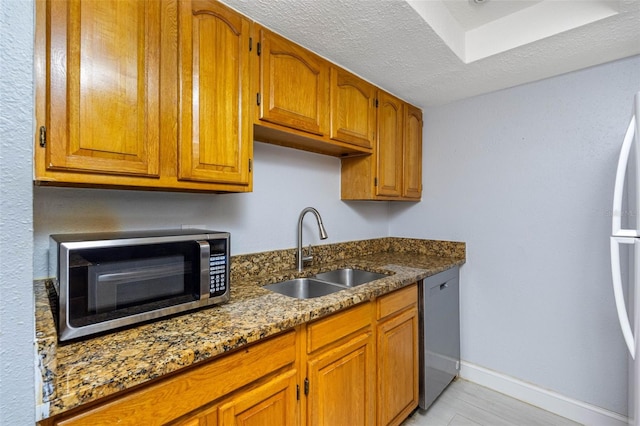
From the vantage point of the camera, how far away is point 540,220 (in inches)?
79.0

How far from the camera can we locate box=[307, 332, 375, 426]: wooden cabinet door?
1.23m

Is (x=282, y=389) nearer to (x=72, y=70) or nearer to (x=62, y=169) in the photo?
(x=62, y=169)

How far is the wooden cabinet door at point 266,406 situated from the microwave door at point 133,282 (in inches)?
16.3

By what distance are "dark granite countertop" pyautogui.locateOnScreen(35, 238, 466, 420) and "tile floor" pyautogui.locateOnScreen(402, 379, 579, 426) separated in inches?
37.4

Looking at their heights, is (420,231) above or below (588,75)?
below

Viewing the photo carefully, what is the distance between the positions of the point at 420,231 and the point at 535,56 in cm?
143

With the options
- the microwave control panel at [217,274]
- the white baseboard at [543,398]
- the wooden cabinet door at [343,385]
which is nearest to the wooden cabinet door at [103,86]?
the microwave control panel at [217,274]

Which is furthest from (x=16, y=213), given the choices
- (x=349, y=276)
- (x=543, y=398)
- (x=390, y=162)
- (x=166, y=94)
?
(x=543, y=398)

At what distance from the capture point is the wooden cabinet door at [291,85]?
140cm

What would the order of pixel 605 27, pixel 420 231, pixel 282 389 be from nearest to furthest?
1. pixel 282 389
2. pixel 605 27
3. pixel 420 231

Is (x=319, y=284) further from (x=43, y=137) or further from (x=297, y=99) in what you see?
(x=43, y=137)

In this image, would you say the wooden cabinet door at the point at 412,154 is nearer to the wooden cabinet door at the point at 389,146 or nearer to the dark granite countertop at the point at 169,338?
the wooden cabinet door at the point at 389,146

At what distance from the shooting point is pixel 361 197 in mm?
2174

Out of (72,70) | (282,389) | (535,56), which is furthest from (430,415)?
(72,70)
